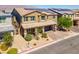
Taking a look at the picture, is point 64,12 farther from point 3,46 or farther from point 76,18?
point 3,46

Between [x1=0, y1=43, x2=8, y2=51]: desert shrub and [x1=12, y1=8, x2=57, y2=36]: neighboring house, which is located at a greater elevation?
[x1=12, y1=8, x2=57, y2=36]: neighboring house

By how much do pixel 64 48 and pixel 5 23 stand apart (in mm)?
3432

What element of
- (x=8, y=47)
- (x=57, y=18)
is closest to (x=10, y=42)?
(x=8, y=47)

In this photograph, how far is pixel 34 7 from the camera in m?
10.7

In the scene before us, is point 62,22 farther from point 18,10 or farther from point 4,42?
point 4,42

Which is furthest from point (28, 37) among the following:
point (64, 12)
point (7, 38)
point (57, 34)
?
point (64, 12)

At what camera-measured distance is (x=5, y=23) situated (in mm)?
10719

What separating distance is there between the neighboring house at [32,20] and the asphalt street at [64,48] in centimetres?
97

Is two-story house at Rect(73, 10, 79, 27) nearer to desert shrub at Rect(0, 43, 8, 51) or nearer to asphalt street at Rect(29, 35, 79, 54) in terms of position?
asphalt street at Rect(29, 35, 79, 54)

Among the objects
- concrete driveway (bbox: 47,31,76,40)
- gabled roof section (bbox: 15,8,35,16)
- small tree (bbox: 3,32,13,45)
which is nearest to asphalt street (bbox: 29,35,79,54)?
concrete driveway (bbox: 47,31,76,40)

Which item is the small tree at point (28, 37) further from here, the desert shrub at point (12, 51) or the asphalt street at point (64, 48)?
the desert shrub at point (12, 51)

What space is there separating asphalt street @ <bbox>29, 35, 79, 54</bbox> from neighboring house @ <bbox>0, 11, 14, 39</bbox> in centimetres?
181

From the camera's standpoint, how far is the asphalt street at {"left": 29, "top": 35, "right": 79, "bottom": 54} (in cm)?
1083
